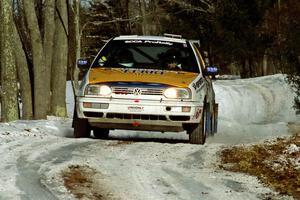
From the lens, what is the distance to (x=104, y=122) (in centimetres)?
1023

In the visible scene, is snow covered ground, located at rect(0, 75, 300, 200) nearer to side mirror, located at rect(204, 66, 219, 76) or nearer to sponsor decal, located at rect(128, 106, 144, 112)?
sponsor decal, located at rect(128, 106, 144, 112)

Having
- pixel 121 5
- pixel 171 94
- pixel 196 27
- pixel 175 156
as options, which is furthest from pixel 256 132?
pixel 121 5

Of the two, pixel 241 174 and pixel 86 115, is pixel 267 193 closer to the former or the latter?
pixel 241 174

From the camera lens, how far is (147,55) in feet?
37.4

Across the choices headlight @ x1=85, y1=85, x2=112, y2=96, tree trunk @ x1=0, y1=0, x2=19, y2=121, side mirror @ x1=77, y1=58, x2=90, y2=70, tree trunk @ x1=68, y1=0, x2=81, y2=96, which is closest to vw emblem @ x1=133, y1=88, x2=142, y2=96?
headlight @ x1=85, y1=85, x2=112, y2=96

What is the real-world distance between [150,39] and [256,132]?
6286mm

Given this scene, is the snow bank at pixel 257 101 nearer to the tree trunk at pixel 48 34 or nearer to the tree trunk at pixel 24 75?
the tree trunk at pixel 48 34

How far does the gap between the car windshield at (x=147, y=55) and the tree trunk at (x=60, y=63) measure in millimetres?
5921

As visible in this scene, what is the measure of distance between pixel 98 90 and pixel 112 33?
44494 mm

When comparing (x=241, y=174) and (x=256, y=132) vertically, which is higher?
(x=241, y=174)

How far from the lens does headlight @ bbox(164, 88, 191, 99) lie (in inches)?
394

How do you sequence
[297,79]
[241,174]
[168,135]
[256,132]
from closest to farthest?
[241,174] < [168,135] < [297,79] < [256,132]

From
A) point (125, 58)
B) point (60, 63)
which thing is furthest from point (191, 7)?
point (125, 58)

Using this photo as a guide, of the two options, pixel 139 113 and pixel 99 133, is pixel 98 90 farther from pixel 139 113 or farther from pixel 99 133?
pixel 99 133
